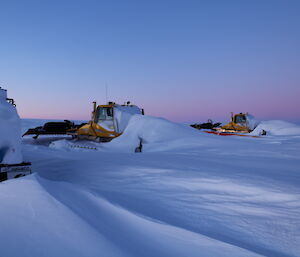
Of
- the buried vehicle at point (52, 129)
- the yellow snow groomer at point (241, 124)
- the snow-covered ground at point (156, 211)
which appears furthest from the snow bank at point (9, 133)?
the yellow snow groomer at point (241, 124)

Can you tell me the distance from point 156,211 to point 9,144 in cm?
268

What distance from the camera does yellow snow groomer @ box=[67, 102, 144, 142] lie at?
11.5m

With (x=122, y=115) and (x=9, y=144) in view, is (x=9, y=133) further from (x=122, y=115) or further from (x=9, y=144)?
(x=122, y=115)

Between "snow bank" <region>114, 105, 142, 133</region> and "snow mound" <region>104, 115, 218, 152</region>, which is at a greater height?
"snow bank" <region>114, 105, 142, 133</region>

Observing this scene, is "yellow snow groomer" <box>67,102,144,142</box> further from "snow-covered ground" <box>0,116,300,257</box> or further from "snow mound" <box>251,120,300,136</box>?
"snow mound" <box>251,120,300,136</box>

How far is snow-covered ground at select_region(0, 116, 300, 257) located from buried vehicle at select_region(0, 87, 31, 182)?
30.8 inches

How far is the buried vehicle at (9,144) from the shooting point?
3574mm

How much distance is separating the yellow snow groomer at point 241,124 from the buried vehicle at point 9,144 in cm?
1891

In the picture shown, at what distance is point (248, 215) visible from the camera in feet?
8.02

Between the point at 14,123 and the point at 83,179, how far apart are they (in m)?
1.44

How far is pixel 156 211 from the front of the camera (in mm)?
2561

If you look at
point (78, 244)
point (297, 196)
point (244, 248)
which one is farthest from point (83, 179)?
point (297, 196)

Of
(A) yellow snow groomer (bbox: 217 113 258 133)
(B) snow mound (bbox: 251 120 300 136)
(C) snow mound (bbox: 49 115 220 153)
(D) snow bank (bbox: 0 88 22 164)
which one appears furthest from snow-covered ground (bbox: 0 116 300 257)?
(A) yellow snow groomer (bbox: 217 113 258 133)

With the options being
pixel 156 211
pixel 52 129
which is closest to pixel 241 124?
pixel 52 129
